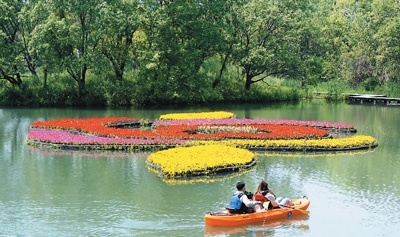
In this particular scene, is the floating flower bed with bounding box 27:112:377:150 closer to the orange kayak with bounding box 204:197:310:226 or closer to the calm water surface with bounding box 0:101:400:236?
the calm water surface with bounding box 0:101:400:236

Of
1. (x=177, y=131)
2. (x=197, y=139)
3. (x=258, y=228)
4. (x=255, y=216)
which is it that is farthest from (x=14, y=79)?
(x=258, y=228)

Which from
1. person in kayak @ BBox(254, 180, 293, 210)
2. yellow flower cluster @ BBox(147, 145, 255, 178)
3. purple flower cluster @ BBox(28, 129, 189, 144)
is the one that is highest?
purple flower cluster @ BBox(28, 129, 189, 144)

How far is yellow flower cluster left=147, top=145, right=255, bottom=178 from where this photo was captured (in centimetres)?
2611

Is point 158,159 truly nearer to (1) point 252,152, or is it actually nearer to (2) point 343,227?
(1) point 252,152

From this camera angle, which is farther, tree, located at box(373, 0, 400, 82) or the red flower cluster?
tree, located at box(373, 0, 400, 82)

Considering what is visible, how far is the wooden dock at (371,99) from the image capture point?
66.7m

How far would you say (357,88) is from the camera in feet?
250

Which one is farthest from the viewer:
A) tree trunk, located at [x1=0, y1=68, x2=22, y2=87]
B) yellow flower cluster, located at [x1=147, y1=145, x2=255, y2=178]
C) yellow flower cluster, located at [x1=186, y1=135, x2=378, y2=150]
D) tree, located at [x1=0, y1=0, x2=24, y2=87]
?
tree trunk, located at [x1=0, y1=68, x2=22, y2=87]

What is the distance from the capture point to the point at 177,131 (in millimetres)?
37594

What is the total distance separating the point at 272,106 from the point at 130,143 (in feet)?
101

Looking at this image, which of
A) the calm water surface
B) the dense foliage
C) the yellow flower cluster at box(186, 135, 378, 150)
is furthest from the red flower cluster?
the dense foliage

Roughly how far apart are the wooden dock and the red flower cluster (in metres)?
29.4

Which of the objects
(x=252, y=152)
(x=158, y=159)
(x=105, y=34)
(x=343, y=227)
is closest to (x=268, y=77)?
(x=105, y=34)

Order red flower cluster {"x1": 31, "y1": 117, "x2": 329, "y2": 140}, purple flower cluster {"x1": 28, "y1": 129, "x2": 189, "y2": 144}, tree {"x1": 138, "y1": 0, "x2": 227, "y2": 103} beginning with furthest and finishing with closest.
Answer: tree {"x1": 138, "y1": 0, "x2": 227, "y2": 103} → red flower cluster {"x1": 31, "y1": 117, "x2": 329, "y2": 140} → purple flower cluster {"x1": 28, "y1": 129, "x2": 189, "y2": 144}
